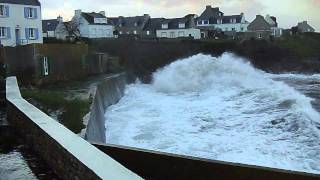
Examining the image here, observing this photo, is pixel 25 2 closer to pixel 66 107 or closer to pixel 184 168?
pixel 66 107

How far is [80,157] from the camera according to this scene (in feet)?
18.3

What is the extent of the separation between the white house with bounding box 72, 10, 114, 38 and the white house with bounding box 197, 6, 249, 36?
20.1 metres

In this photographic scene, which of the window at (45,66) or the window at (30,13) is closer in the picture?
the window at (45,66)

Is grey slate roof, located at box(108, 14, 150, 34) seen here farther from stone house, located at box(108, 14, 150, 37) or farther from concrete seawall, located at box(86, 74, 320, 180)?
concrete seawall, located at box(86, 74, 320, 180)

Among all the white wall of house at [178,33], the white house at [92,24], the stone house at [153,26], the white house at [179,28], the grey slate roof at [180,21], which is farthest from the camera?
the stone house at [153,26]

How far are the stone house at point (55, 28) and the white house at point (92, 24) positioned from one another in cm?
262

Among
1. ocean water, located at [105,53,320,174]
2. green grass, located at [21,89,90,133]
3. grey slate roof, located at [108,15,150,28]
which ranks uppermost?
grey slate roof, located at [108,15,150,28]

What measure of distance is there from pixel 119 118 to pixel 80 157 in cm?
1251

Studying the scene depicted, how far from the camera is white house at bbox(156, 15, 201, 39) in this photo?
82.1 meters

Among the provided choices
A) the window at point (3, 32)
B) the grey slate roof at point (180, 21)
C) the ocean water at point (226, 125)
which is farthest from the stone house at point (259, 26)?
the ocean water at point (226, 125)

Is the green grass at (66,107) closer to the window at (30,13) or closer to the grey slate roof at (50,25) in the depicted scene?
the window at (30,13)

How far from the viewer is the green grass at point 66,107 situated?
37.0 ft

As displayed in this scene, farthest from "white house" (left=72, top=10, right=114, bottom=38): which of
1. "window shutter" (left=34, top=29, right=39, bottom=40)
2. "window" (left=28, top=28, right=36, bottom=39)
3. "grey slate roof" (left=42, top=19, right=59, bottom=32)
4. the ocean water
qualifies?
the ocean water

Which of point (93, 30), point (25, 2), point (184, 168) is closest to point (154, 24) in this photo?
point (93, 30)
